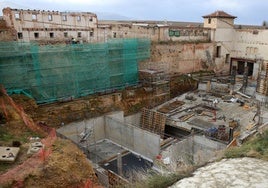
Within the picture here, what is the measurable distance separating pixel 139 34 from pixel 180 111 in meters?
9.46

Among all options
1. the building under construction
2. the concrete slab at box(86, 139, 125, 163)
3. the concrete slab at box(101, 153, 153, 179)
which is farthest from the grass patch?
the concrete slab at box(86, 139, 125, 163)

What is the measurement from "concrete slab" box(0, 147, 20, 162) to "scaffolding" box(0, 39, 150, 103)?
782cm

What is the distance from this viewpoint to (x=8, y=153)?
34.3 ft

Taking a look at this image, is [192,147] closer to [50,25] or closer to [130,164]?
[130,164]

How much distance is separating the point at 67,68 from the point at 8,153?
9.96 metres

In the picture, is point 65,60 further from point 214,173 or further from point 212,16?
point 212,16

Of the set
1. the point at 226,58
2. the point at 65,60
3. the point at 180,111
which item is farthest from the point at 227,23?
the point at 65,60

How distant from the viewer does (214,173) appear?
18.4 ft

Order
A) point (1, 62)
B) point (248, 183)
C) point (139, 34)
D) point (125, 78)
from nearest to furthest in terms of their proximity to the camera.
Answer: point (248, 183) < point (1, 62) < point (125, 78) < point (139, 34)

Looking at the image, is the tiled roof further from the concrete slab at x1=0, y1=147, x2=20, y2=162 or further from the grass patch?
the concrete slab at x1=0, y1=147, x2=20, y2=162

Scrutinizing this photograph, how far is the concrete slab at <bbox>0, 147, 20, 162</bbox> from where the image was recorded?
10.1 m

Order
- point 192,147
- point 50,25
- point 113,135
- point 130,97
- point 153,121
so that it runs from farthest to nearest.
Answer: point 50,25
point 130,97
point 153,121
point 113,135
point 192,147

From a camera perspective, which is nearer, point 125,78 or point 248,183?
point 248,183

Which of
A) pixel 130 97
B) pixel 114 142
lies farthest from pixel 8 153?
pixel 130 97
